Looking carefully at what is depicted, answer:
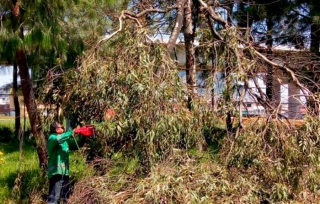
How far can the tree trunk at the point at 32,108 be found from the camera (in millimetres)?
6629

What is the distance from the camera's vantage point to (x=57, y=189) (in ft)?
19.4

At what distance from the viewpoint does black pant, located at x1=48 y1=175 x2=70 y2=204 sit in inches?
232

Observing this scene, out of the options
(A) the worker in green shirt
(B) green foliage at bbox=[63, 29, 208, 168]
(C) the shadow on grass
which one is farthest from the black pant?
(B) green foliage at bbox=[63, 29, 208, 168]

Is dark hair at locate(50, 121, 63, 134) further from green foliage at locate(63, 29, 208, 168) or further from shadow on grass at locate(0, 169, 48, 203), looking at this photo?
shadow on grass at locate(0, 169, 48, 203)

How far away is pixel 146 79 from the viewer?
4.95 metres

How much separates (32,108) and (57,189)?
1444mm

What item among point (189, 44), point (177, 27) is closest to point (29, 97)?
point (177, 27)

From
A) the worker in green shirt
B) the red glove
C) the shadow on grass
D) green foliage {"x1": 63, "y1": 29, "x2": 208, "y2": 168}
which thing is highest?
green foliage {"x1": 63, "y1": 29, "x2": 208, "y2": 168}

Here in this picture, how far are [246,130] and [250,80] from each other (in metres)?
0.81

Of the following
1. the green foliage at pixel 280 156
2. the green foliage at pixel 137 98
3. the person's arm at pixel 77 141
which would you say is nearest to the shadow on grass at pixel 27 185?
the person's arm at pixel 77 141

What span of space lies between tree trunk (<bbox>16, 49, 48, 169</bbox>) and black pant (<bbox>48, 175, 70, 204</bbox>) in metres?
0.86

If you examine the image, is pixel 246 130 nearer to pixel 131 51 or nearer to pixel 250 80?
pixel 250 80

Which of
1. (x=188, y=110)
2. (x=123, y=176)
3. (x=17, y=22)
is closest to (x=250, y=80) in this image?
(x=188, y=110)

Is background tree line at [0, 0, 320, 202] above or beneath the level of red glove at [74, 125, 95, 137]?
above
